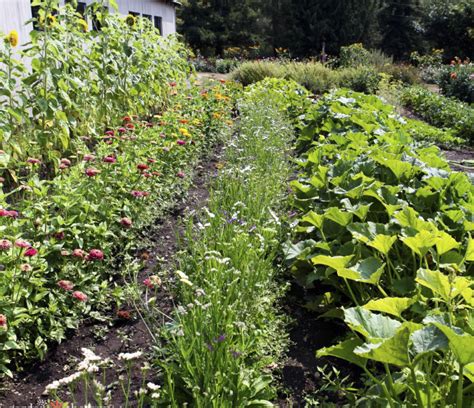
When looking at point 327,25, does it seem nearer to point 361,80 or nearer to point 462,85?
point 361,80

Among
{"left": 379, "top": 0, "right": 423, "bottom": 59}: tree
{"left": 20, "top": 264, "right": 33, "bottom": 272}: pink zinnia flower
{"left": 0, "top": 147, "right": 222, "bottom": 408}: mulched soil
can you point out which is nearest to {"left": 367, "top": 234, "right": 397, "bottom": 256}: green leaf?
{"left": 0, "top": 147, "right": 222, "bottom": 408}: mulched soil

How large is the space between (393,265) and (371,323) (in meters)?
1.00

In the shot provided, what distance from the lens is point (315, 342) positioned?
2506mm

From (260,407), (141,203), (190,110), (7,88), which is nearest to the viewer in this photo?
(260,407)

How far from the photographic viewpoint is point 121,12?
571 inches

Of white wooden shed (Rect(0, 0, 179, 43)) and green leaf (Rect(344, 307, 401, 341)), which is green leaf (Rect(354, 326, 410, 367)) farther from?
white wooden shed (Rect(0, 0, 179, 43))

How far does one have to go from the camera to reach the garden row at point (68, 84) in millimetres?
3918

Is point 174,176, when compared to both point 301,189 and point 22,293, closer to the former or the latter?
point 301,189

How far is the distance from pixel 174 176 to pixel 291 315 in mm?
1957

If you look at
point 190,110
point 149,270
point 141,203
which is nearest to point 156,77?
point 190,110

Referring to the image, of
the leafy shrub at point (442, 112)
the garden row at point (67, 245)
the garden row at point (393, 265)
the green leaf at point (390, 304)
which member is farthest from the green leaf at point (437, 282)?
the leafy shrub at point (442, 112)

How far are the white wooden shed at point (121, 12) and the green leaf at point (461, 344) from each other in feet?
13.6

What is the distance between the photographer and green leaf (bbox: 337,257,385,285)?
1893 millimetres

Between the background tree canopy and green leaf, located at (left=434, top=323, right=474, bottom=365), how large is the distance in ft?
90.4
